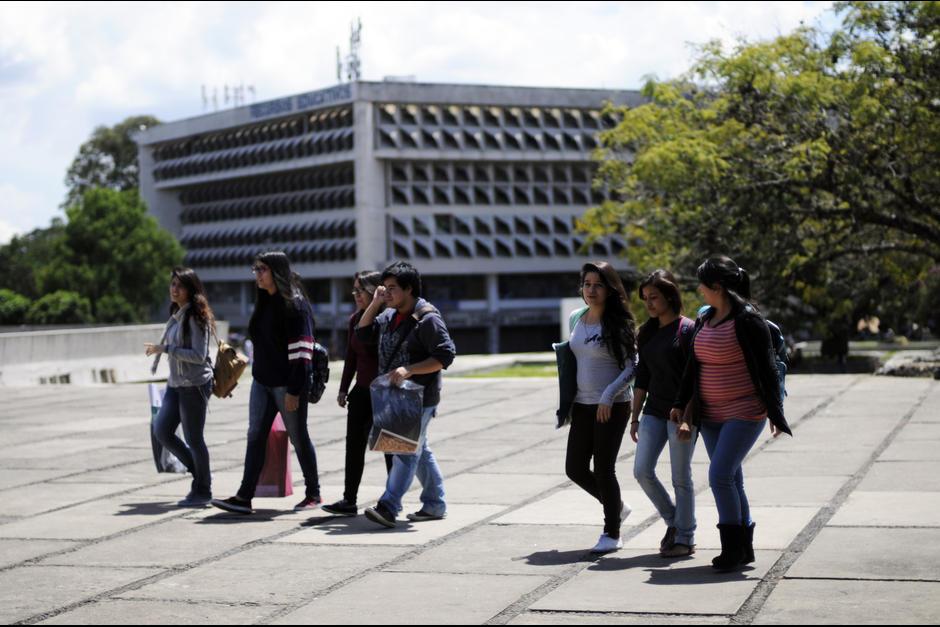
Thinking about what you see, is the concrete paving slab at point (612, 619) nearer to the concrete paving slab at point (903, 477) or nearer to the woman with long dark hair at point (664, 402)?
the woman with long dark hair at point (664, 402)

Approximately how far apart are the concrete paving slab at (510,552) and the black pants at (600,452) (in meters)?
0.31

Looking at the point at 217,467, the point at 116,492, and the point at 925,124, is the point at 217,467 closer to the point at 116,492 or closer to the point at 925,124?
the point at 116,492

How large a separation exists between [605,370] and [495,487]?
351 cm

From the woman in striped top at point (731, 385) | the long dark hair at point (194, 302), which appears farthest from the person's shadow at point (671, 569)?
the long dark hair at point (194, 302)

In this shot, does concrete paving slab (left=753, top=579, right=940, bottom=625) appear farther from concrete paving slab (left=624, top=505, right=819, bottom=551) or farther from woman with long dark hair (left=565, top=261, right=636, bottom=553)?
woman with long dark hair (left=565, top=261, right=636, bottom=553)

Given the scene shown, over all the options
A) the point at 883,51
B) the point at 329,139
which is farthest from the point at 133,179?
the point at 883,51

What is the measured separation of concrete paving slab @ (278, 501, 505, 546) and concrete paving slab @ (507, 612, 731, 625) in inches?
92.7

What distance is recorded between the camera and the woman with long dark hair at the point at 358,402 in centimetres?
1051

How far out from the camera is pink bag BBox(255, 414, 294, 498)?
11.4 metres

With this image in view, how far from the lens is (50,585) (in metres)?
8.22

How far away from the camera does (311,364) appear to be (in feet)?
35.5

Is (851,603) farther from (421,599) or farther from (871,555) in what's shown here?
(421,599)

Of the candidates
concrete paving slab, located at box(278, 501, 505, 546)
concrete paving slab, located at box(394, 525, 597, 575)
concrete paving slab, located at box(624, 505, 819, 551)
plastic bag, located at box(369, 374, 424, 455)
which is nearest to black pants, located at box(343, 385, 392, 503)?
concrete paving slab, located at box(278, 501, 505, 546)

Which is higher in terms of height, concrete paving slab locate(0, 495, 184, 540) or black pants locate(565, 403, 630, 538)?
black pants locate(565, 403, 630, 538)
